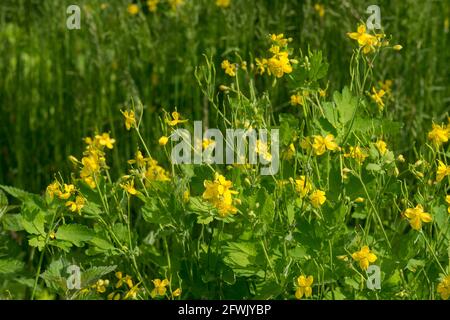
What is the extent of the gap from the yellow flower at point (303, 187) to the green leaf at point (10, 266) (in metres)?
0.83

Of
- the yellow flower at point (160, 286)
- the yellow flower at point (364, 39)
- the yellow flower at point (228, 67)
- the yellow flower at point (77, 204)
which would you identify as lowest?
the yellow flower at point (160, 286)

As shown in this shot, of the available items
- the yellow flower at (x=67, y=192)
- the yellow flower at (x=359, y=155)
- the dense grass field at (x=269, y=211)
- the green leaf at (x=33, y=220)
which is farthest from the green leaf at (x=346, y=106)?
the green leaf at (x=33, y=220)

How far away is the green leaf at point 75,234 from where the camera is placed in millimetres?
2402

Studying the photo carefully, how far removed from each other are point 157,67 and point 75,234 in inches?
61.2

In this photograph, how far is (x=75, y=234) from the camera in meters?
2.41

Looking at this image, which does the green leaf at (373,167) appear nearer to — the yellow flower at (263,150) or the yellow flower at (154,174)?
the yellow flower at (263,150)

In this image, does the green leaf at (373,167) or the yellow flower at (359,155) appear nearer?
the green leaf at (373,167)

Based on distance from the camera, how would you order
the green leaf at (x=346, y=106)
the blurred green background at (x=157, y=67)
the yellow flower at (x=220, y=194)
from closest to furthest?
the yellow flower at (x=220, y=194)
the green leaf at (x=346, y=106)
the blurred green background at (x=157, y=67)

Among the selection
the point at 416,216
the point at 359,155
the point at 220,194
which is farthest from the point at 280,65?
the point at 416,216

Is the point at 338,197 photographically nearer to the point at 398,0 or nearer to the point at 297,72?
the point at 297,72

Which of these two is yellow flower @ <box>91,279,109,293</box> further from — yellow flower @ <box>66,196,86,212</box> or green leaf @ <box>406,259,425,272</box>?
green leaf @ <box>406,259,425,272</box>

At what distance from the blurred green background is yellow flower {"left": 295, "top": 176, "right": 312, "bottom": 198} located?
1.28 metres

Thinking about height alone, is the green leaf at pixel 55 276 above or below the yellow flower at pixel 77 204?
below
